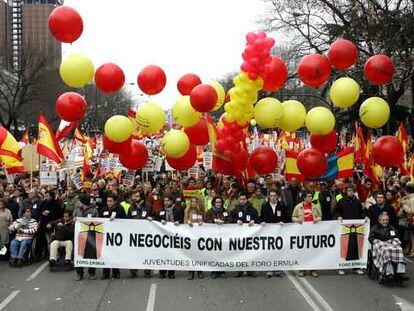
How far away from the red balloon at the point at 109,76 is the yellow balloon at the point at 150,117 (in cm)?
67

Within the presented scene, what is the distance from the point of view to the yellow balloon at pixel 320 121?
10.3m

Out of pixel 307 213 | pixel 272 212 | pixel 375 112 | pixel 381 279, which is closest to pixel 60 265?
pixel 272 212

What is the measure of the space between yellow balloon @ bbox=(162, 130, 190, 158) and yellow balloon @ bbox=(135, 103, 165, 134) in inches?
13.2

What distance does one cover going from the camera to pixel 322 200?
40.1 ft

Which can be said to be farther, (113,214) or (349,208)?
(349,208)

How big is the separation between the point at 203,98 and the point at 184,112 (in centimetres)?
94

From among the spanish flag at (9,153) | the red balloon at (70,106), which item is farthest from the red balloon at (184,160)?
the spanish flag at (9,153)

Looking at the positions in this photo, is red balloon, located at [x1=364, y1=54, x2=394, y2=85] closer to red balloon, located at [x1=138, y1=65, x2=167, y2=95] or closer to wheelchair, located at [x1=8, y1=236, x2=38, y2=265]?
red balloon, located at [x1=138, y1=65, x2=167, y2=95]

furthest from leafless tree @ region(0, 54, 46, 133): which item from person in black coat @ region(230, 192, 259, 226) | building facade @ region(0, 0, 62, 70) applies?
person in black coat @ region(230, 192, 259, 226)

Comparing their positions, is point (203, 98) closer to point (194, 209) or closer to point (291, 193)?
point (194, 209)

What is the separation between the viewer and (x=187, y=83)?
1100cm

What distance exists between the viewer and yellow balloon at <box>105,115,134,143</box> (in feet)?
33.2

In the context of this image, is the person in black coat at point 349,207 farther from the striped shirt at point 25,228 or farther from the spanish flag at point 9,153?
the spanish flag at point 9,153

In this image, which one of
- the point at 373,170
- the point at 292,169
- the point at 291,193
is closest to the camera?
the point at 291,193
